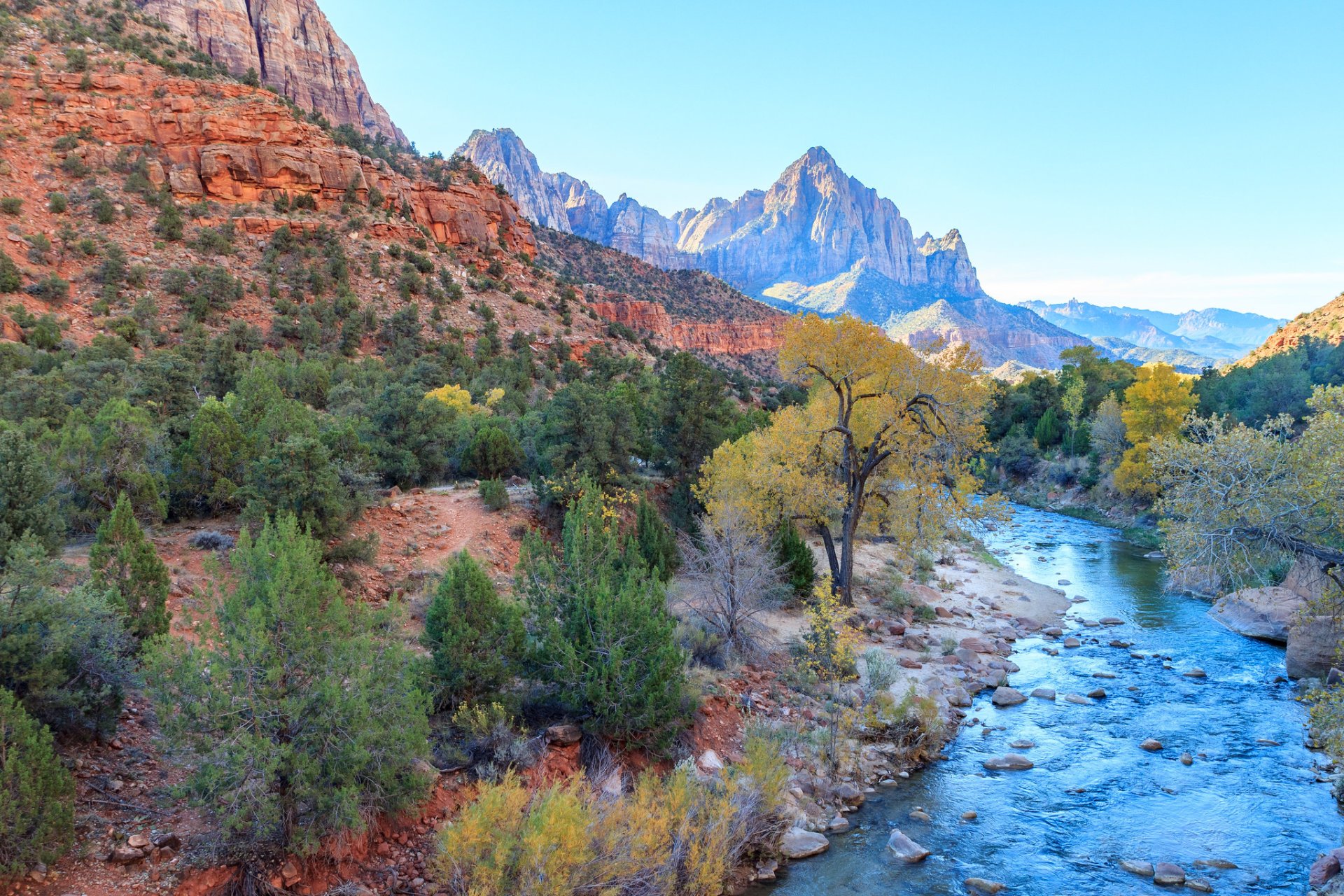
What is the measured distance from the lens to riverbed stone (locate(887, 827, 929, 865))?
8.79 meters

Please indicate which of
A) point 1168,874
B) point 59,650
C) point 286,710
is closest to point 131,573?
point 59,650

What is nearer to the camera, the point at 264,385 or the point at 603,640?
the point at 603,640

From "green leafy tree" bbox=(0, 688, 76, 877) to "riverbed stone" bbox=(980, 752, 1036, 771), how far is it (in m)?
11.8

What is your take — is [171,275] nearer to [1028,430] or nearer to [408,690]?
[408,690]

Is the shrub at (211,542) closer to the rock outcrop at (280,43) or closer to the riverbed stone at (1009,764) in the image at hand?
the riverbed stone at (1009,764)

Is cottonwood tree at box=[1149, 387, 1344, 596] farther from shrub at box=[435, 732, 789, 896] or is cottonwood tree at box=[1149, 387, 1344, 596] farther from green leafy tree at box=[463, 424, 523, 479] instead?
green leafy tree at box=[463, 424, 523, 479]

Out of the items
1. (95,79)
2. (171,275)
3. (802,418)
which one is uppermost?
(95,79)

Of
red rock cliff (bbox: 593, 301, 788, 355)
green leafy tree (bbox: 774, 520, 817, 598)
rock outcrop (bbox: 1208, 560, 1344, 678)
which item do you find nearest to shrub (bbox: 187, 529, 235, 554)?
green leafy tree (bbox: 774, 520, 817, 598)

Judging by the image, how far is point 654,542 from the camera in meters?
15.4

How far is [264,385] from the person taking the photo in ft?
48.6

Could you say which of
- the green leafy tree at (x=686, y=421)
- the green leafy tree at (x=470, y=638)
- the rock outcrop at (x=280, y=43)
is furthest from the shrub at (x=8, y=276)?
the rock outcrop at (x=280, y=43)

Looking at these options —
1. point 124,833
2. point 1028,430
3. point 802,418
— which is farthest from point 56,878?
point 1028,430

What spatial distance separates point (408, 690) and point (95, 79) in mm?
45959

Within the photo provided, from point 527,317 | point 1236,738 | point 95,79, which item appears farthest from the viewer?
point 527,317
